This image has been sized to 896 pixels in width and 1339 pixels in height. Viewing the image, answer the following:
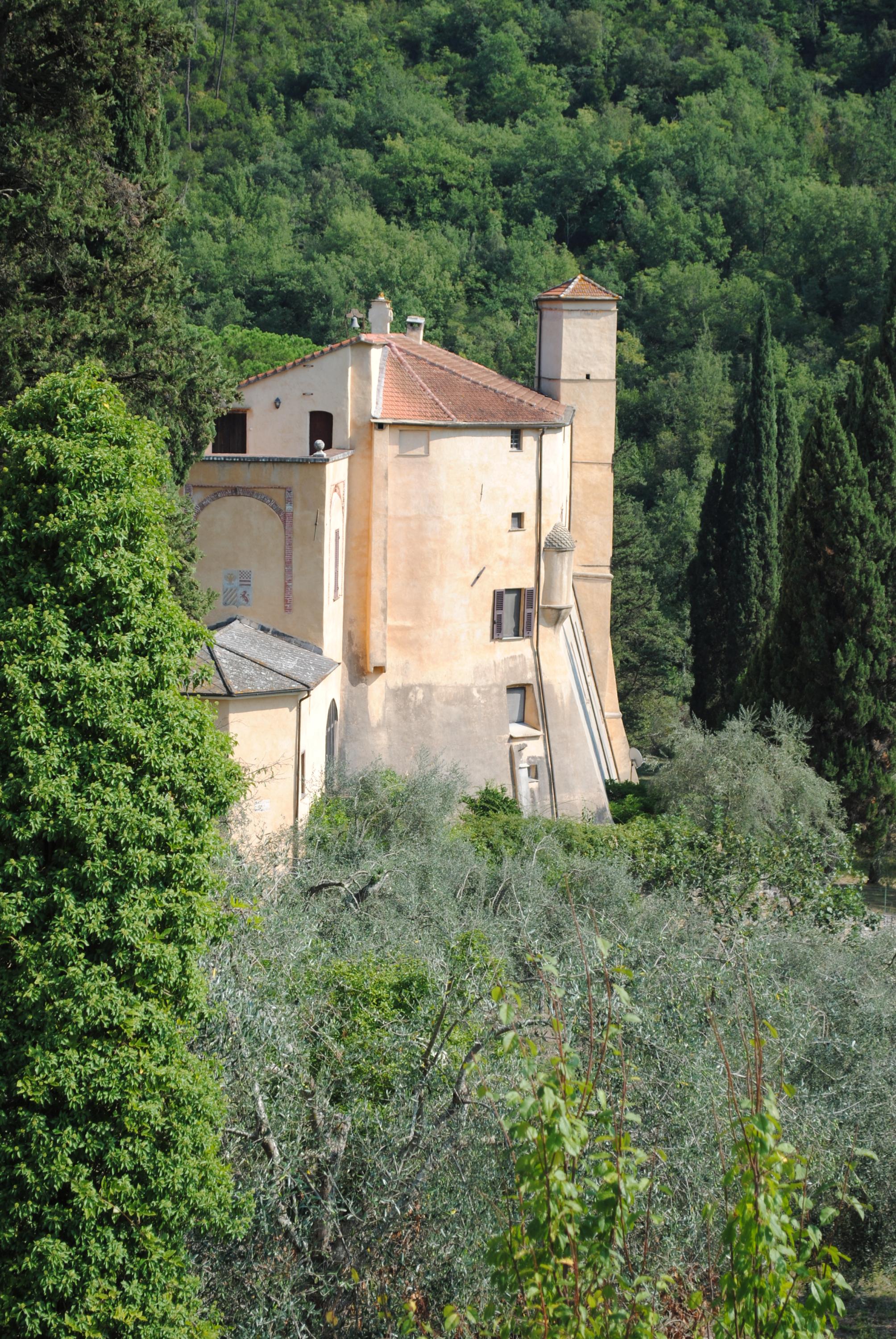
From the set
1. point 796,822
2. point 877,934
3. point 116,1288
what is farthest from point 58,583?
point 796,822

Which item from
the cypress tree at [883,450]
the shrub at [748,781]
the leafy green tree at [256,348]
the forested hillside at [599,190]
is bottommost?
the shrub at [748,781]

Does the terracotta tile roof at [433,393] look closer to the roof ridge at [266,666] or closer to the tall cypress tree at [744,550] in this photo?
the roof ridge at [266,666]

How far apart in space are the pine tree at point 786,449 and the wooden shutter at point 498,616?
45.7 feet

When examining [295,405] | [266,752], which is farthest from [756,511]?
[266,752]

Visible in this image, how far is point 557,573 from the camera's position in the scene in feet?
94.7

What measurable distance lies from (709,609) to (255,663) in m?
22.2

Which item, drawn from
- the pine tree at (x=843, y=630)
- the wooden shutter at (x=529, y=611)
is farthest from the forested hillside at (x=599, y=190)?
the pine tree at (x=843, y=630)

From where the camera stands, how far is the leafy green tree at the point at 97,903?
28.8ft

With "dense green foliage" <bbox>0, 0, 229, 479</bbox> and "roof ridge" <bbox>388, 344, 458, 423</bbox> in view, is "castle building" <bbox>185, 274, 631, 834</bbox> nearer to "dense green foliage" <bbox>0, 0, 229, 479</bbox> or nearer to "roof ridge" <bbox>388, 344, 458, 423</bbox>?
"roof ridge" <bbox>388, 344, 458, 423</bbox>

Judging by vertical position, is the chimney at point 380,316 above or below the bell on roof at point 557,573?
above

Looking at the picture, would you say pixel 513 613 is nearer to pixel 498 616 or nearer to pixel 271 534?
pixel 498 616

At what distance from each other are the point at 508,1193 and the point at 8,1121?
330 cm

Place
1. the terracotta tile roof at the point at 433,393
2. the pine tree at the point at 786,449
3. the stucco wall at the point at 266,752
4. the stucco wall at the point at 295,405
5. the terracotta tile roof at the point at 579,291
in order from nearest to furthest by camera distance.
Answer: the stucco wall at the point at 266,752
the stucco wall at the point at 295,405
the terracotta tile roof at the point at 433,393
the terracotta tile roof at the point at 579,291
the pine tree at the point at 786,449

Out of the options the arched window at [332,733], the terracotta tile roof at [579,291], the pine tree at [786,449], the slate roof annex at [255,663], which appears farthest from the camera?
the pine tree at [786,449]
